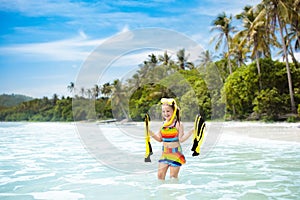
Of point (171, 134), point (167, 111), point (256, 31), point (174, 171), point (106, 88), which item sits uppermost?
point (256, 31)

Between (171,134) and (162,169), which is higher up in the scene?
(171,134)

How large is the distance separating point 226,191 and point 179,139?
3.93 ft

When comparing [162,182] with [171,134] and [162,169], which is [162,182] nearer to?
[162,169]

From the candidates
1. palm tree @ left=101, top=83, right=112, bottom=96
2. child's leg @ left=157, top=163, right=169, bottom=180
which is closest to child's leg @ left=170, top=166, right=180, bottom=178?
child's leg @ left=157, top=163, right=169, bottom=180

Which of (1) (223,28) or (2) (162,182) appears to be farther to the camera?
(1) (223,28)

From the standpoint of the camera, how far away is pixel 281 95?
2505 centimetres

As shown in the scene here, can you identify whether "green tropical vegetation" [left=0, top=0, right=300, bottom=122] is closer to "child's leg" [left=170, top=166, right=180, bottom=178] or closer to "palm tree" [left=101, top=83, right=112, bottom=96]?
"palm tree" [left=101, top=83, right=112, bottom=96]

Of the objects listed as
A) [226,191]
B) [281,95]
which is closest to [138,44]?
[226,191]

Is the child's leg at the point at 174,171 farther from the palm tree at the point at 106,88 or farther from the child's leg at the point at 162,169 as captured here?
the palm tree at the point at 106,88

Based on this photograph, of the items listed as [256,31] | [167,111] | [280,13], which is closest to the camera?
[167,111]

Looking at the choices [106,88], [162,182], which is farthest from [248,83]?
[162,182]

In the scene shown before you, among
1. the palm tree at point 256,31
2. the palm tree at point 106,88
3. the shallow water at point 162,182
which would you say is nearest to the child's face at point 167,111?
the shallow water at point 162,182

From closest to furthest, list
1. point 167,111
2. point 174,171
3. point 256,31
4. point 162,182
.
→ point 167,111, point 174,171, point 162,182, point 256,31

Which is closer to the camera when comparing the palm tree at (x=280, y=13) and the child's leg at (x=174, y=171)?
the child's leg at (x=174, y=171)
